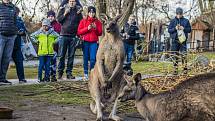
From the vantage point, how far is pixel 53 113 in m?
8.68

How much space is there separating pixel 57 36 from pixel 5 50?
181cm

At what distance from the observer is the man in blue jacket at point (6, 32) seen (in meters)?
12.5

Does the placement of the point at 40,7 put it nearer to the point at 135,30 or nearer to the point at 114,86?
the point at 135,30

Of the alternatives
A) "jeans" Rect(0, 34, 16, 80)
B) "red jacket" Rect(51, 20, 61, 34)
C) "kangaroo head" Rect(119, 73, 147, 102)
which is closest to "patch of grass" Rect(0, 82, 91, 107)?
"jeans" Rect(0, 34, 16, 80)

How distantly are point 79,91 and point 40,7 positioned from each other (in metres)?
18.5

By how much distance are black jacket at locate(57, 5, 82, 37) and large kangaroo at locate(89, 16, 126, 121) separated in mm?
5492

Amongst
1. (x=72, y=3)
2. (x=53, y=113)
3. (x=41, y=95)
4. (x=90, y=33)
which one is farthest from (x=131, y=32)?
(x=53, y=113)

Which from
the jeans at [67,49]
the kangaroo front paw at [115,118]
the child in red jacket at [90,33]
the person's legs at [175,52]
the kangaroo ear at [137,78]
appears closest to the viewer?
the kangaroo ear at [137,78]

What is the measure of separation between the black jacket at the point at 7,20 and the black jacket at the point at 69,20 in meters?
1.80

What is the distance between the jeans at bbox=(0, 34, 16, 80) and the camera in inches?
499

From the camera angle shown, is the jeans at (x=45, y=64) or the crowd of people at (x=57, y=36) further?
the jeans at (x=45, y=64)

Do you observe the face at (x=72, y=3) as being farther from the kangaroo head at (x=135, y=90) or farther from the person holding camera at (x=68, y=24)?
the kangaroo head at (x=135, y=90)

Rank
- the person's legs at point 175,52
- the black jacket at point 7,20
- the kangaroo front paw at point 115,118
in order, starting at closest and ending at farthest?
the kangaroo front paw at point 115,118
the person's legs at point 175,52
the black jacket at point 7,20

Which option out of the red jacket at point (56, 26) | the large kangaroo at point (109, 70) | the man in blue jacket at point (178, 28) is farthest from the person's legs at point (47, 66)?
the large kangaroo at point (109, 70)
